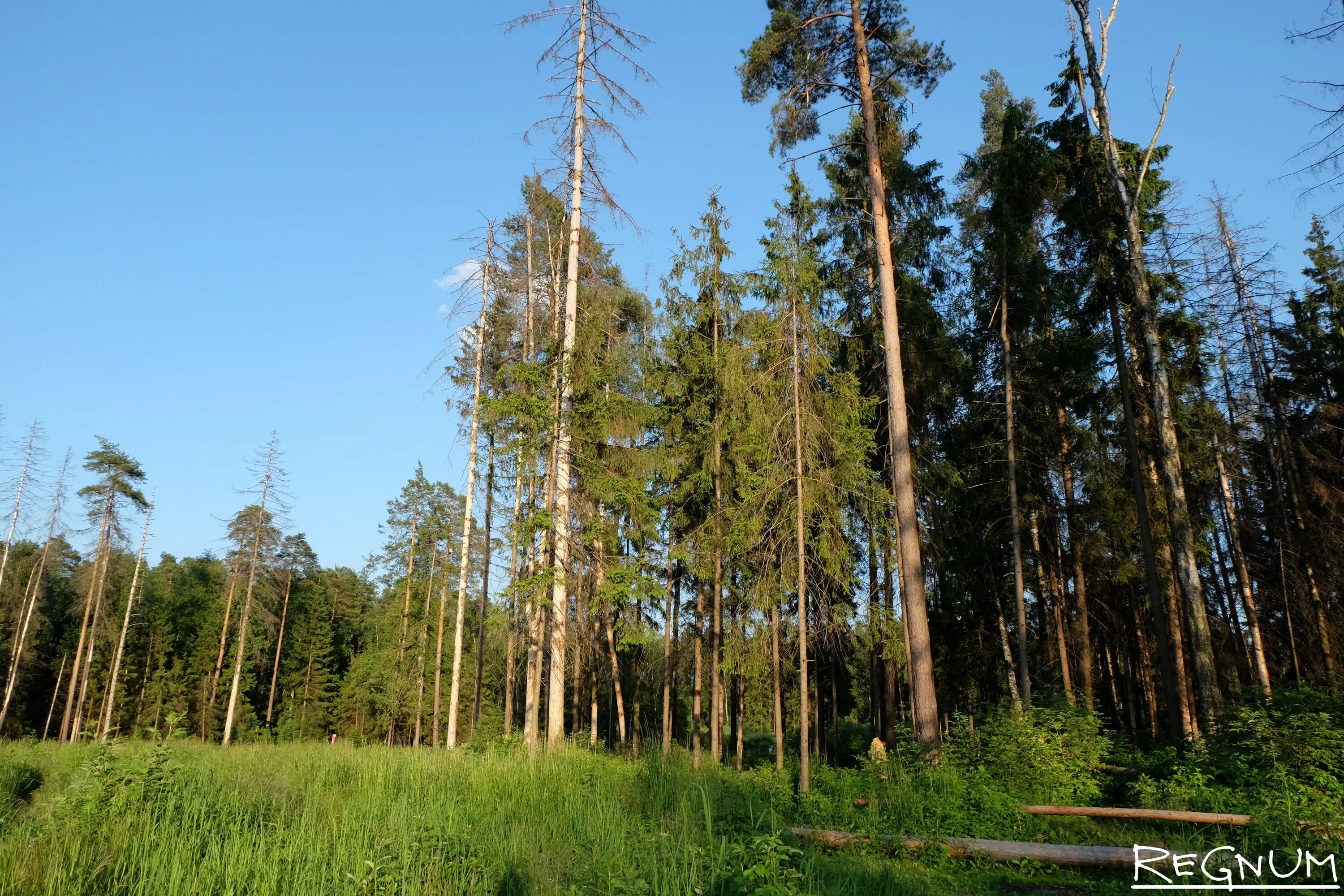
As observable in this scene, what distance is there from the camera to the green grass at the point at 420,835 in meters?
5.05

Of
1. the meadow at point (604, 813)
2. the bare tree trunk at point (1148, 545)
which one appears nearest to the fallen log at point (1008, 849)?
the meadow at point (604, 813)

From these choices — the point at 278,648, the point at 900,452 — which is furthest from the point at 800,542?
the point at 278,648

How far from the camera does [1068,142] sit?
17875 millimetres

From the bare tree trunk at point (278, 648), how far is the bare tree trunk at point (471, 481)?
27.9 metres

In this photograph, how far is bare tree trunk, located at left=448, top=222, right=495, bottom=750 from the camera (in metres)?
23.1

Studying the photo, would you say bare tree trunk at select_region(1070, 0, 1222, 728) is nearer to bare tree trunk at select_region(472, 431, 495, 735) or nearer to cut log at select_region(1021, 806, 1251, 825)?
cut log at select_region(1021, 806, 1251, 825)

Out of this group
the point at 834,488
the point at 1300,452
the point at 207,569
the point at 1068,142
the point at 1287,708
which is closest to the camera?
the point at 1287,708

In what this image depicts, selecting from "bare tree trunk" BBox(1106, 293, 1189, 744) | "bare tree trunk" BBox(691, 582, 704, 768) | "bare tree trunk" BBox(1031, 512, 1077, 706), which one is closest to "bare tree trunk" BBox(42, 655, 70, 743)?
"bare tree trunk" BBox(691, 582, 704, 768)

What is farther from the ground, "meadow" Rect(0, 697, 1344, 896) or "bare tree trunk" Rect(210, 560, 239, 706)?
"bare tree trunk" Rect(210, 560, 239, 706)

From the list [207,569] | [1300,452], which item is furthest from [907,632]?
[207,569]

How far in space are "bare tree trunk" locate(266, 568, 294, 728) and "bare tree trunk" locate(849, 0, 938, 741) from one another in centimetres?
4392

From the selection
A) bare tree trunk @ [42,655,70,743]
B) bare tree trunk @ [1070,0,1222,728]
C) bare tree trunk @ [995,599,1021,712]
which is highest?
bare tree trunk @ [1070,0,1222,728]

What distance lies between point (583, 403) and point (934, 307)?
10524 mm

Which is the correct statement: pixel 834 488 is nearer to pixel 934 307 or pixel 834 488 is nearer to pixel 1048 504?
pixel 934 307
